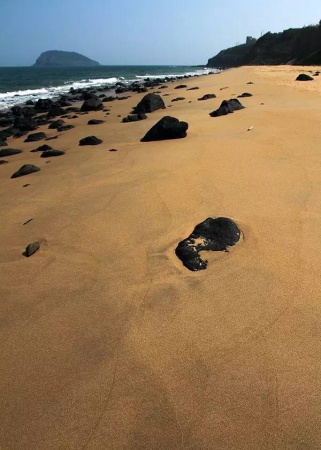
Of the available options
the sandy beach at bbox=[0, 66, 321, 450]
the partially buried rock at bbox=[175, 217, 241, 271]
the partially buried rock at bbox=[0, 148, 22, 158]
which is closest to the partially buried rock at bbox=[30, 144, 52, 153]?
the partially buried rock at bbox=[0, 148, 22, 158]

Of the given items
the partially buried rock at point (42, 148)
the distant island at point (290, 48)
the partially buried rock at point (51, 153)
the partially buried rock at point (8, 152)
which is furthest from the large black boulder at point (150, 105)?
the distant island at point (290, 48)

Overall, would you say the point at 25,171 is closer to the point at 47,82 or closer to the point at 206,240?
the point at 206,240

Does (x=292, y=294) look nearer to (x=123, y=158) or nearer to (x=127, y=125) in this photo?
(x=123, y=158)

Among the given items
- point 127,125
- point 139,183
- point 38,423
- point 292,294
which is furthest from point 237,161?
point 127,125

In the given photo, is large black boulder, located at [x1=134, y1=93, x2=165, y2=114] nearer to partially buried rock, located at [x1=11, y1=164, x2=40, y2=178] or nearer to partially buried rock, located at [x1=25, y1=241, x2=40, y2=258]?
partially buried rock, located at [x1=11, y1=164, x2=40, y2=178]

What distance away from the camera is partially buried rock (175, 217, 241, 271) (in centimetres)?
217

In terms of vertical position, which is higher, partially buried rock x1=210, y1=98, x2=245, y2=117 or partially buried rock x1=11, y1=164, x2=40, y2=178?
partially buried rock x1=210, y1=98, x2=245, y2=117

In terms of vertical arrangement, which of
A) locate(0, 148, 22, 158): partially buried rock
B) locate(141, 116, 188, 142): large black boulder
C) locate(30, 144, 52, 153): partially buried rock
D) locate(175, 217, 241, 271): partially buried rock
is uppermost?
locate(141, 116, 188, 142): large black boulder

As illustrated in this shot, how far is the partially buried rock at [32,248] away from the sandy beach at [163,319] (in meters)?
0.08

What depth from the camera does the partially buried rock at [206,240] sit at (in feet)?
7.11

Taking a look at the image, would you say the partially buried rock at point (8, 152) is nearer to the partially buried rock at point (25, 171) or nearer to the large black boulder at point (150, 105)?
the partially buried rock at point (25, 171)

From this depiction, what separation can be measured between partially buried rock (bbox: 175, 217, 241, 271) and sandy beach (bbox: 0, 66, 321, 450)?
6 centimetres

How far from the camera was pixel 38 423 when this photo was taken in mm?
1342

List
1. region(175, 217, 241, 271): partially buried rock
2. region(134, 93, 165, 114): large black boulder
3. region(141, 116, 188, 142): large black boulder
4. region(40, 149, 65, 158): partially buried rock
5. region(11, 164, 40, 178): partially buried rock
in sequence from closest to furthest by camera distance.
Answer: region(175, 217, 241, 271): partially buried rock → region(11, 164, 40, 178): partially buried rock → region(141, 116, 188, 142): large black boulder → region(40, 149, 65, 158): partially buried rock → region(134, 93, 165, 114): large black boulder
